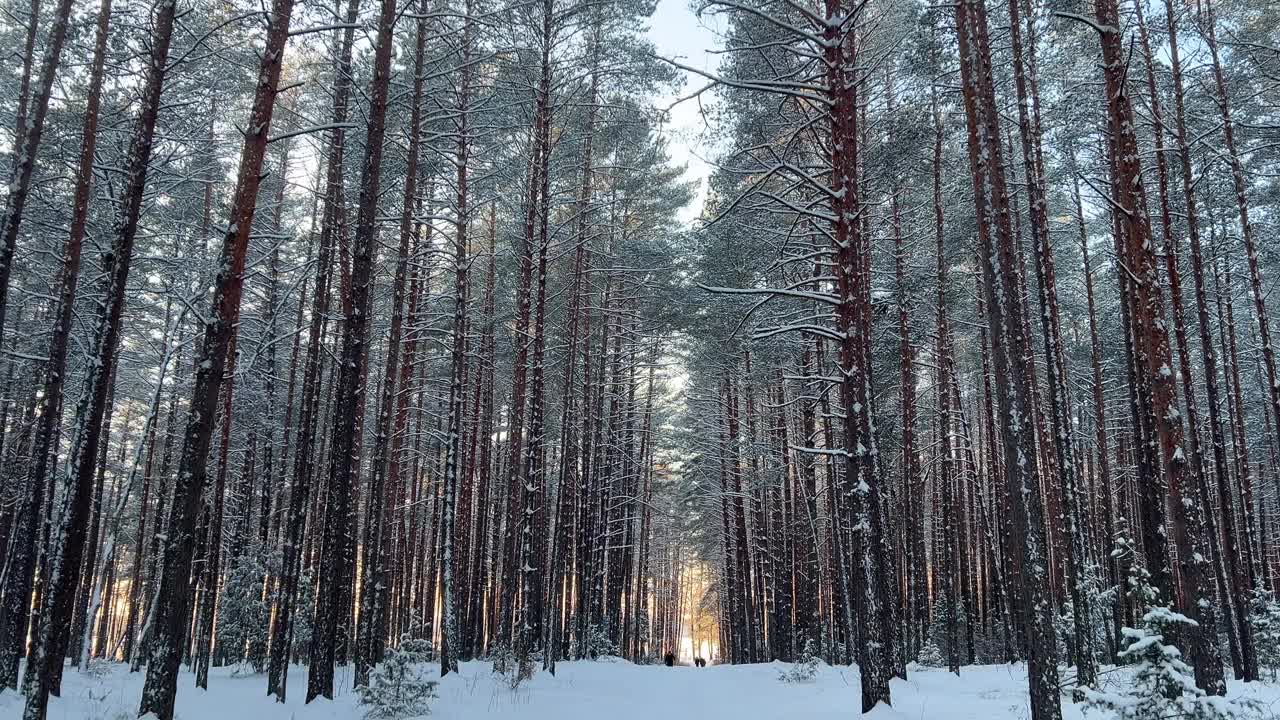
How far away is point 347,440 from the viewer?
9977 millimetres

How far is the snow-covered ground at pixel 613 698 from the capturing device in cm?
929

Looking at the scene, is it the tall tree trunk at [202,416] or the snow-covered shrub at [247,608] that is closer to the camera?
the tall tree trunk at [202,416]

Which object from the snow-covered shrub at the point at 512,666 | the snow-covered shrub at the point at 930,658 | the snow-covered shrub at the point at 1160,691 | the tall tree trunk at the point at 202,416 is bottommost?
the snow-covered shrub at the point at 930,658

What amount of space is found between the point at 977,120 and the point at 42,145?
52.9ft

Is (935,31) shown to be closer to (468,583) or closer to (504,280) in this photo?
(504,280)

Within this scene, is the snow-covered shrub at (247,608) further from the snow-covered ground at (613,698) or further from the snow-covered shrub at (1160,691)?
the snow-covered shrub at (1160,691)

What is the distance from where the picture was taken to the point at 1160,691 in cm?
604

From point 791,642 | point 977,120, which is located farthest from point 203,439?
point 791,642

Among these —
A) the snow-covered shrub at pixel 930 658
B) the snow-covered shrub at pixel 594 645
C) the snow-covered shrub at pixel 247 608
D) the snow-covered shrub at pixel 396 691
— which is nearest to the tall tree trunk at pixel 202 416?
the snow-covered shrub at pixel 396 691

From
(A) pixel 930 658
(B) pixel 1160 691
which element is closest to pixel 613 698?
(B) pixel 1160 691

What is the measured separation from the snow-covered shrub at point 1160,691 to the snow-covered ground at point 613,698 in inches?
84.2

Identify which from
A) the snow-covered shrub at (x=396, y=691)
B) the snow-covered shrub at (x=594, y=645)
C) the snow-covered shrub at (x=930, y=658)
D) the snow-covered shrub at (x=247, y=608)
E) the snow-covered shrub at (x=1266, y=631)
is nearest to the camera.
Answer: the snow-covered shrub at (x=396, y=691)

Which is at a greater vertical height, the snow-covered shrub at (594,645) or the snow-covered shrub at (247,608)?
the snow-covered shrub at (247,608)

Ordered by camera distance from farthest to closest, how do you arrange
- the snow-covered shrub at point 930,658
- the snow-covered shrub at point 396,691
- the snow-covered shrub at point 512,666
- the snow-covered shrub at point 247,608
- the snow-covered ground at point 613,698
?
1. the snow-covered shrub at point 930,658
2. the snow-covered shrub at point 247,608
3. the snow-covered shrub at point 512,666
4. the snow-covered ground at point 613,698
5. the snow-covered shrub at point 396,691
